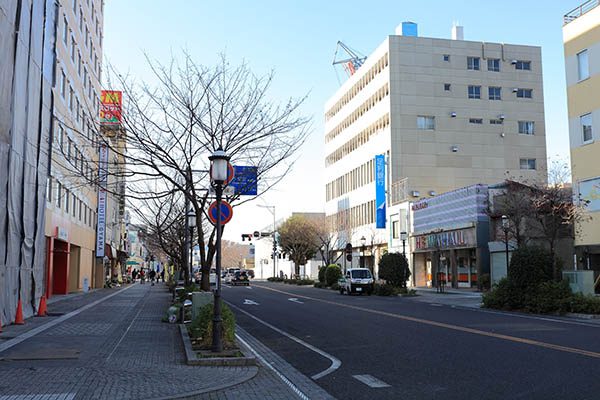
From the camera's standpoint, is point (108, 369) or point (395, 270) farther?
point (395, 270)

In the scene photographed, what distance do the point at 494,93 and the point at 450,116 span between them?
18.6 ft

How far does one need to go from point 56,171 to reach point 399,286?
21495 millimetres

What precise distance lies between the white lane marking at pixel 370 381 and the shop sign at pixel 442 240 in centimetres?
Result: 3520

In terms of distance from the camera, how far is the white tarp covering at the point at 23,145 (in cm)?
1712

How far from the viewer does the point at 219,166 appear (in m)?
11.7

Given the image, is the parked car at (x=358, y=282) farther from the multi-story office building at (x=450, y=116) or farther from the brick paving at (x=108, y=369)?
the brick paving at (x=108, y=369)

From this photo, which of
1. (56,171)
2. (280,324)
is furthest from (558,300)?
(56,171)

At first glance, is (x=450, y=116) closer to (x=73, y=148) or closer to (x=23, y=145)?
(x=73, y=148)

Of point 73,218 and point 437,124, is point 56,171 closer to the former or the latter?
point 73,218

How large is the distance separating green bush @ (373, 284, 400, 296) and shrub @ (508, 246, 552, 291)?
45.1ft

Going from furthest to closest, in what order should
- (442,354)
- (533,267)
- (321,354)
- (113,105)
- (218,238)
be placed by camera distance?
(533,267), (113,105), (321,354), (218,238), (442,354)

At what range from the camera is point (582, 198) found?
31547 mm

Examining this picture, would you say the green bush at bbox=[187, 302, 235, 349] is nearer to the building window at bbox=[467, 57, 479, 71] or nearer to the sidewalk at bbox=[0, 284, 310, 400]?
the sidewalk at bbox=[0, 284, 310, 400]

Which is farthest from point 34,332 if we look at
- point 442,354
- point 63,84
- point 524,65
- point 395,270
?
point 524,65
